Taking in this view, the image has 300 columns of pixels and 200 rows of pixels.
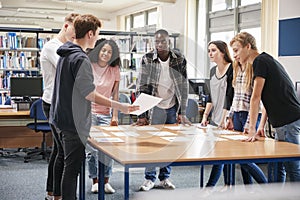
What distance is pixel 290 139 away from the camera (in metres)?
3.10

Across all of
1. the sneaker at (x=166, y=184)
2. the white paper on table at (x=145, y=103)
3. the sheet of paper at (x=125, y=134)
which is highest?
the white paper on table at (x=145, y=103)

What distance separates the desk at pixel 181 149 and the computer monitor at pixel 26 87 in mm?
3127

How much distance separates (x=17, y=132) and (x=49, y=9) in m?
6.93

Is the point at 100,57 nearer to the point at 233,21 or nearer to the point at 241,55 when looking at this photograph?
the point at 241,55

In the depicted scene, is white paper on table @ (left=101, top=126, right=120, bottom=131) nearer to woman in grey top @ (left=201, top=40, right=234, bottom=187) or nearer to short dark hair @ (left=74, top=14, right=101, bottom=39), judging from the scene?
woman in grey top @ (left=201, top=40, right=234, bottom=187)

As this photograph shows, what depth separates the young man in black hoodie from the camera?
2.65m

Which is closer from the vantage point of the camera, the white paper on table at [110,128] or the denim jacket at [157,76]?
the white paper on table at [110,128]

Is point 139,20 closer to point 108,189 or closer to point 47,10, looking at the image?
point 47,10

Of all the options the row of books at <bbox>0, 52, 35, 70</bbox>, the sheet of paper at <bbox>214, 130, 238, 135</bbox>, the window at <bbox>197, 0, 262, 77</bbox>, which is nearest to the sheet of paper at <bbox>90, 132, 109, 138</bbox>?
the sheet of paper at <bbox>214, 130, 238, 135</bbox>

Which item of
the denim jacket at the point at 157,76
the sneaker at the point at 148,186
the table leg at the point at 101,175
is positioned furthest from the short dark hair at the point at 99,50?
the sneaker at the point at 148,186

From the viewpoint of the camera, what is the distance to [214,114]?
3.97 metres

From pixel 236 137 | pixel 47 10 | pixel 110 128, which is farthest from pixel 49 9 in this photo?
pixel 236 137

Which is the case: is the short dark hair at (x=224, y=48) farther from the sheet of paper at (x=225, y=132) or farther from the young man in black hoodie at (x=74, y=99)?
the young man in black hoodie at (x=74, y=99)

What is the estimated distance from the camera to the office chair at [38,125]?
18.1 feet
